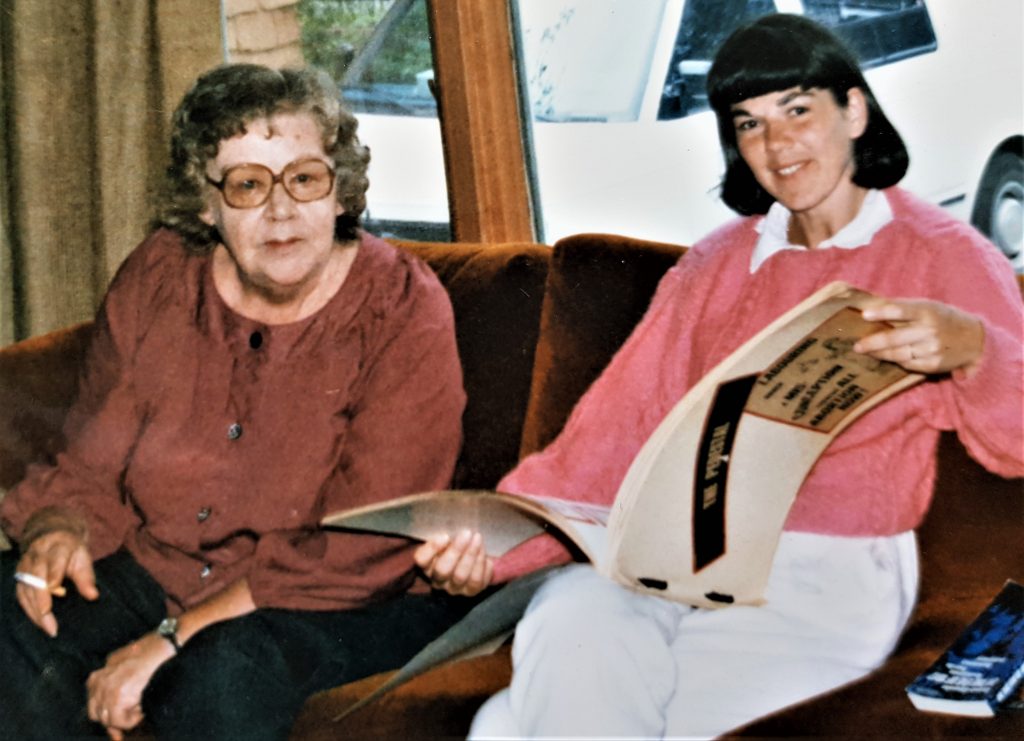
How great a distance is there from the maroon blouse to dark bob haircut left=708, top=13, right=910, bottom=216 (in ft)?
1.38

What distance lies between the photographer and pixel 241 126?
129cm

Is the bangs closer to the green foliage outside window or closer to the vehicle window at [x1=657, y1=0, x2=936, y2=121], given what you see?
the vehicle window at [x1=657, y1=0, x2=936, y2=121]

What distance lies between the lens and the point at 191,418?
51.5 inches

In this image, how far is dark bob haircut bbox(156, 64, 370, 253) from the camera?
1298 mm

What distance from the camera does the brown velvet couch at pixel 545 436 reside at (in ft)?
3.54

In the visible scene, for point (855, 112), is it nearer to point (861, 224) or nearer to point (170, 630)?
point (861, 224)

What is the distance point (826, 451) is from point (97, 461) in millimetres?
778

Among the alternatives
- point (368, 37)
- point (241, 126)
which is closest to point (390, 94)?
point (368, 37)

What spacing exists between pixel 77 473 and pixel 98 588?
0.42ft

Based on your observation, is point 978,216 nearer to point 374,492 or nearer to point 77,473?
point 374,492

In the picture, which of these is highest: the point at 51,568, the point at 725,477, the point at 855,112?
the point at 855,112

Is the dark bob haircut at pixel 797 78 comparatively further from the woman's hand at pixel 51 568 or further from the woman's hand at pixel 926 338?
the woman's hand at pixel 51 568

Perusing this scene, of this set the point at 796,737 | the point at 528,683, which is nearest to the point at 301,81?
the point at 528,683

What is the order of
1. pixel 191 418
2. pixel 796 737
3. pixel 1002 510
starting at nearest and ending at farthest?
pixel 796 737, pixel 1002 510, pixel 191 418
